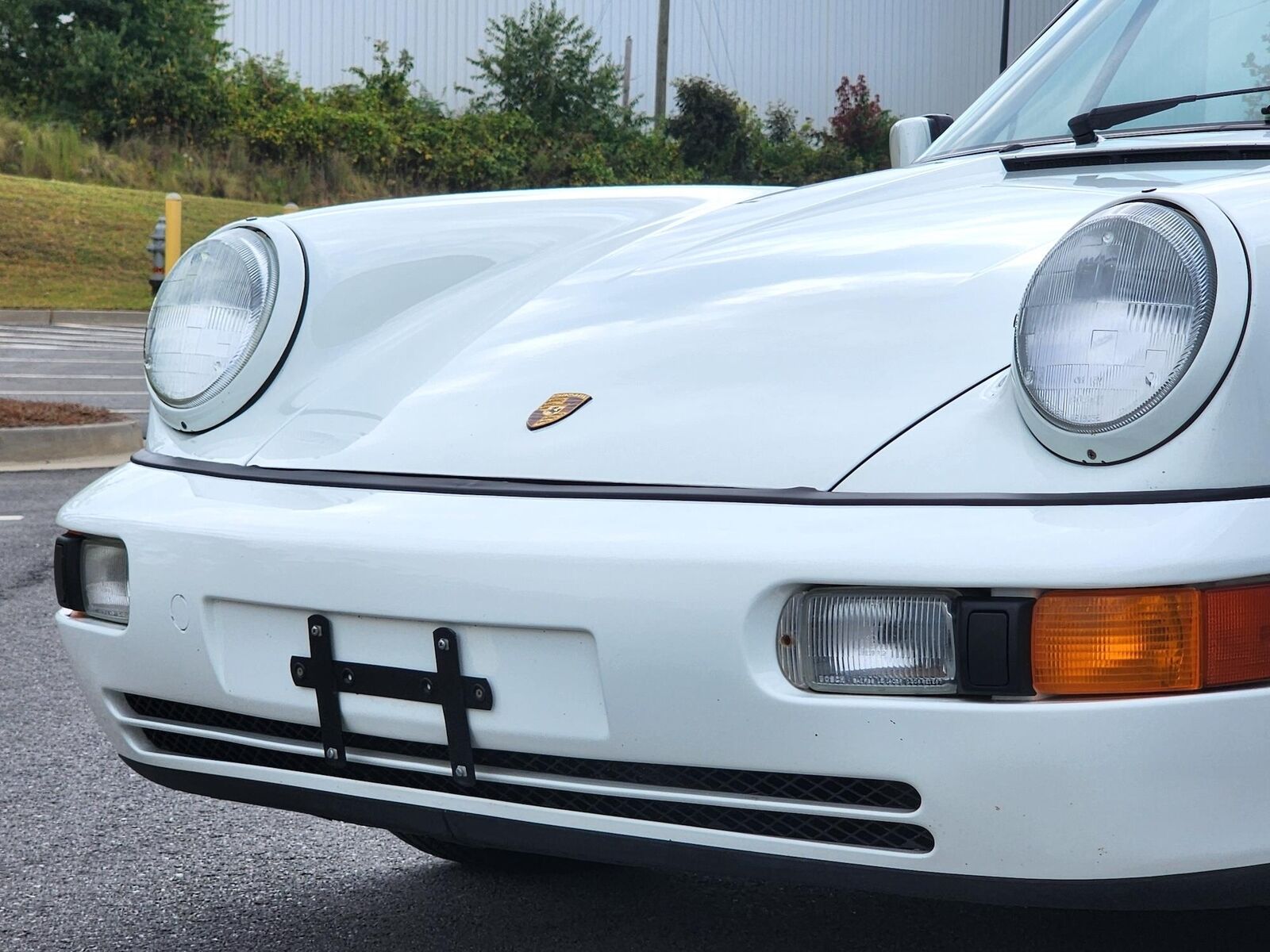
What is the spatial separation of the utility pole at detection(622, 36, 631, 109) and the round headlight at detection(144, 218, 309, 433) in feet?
102

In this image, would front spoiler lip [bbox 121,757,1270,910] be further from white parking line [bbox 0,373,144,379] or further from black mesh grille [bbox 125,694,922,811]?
white parking line [bbox 0,373,144,379]

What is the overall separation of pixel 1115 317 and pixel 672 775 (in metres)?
0.63

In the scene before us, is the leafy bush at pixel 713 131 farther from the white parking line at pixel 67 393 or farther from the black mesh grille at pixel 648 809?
the black mesh grille at pixel 648 809

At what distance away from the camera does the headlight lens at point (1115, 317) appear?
1.38 metres

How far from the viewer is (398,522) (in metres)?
1.58

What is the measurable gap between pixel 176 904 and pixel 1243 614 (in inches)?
65.5

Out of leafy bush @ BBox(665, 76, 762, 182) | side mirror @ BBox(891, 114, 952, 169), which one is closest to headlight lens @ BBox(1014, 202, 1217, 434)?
side mirror @ BBox(891, 114, 952, 169)

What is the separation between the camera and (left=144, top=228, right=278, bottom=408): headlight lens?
2.07 metres

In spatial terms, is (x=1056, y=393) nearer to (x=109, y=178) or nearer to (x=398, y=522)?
(x=398, y=522)

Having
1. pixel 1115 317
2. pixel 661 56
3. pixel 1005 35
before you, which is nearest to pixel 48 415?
pixel 1005 35

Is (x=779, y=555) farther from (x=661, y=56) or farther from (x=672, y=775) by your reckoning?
(x=661, y=56)

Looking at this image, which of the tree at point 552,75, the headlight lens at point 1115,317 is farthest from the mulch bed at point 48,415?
the tree at point 552,75

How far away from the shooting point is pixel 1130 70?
245 centimetres

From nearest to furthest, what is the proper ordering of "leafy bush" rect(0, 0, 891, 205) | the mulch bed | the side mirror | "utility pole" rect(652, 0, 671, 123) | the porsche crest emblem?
1. the porsche crest emblem
2. the side mirror
3. the mulch bed
4. "leafy bush" rect(0, 0, 891, 205)
5. "utility pole" rect(652, 0, 671, 123)
